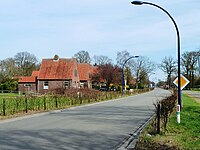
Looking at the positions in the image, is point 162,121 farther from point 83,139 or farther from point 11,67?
point 11,67

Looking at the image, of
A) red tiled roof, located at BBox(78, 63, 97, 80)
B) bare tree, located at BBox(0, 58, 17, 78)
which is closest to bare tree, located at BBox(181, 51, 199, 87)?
red tiled roof, located at BBox(78, 63, 97, 80)

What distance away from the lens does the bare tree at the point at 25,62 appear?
96.2 meters

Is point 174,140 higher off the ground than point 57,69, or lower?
lower

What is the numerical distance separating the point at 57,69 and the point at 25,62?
947 inches

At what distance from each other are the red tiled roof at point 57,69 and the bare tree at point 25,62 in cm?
1936

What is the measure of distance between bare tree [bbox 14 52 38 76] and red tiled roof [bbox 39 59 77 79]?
63.5 feet

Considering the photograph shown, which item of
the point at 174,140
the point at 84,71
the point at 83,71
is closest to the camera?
the point at 174,140

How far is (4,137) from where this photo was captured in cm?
1299

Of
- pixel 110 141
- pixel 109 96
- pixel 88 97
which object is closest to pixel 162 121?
pixel 110 141

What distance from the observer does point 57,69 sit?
254 feet

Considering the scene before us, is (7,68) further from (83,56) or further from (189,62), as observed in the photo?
A: (189,62)

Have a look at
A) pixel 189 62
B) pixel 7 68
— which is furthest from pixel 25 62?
pixel 189 62

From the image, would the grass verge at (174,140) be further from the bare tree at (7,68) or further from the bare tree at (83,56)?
the bare tree at (83,56)

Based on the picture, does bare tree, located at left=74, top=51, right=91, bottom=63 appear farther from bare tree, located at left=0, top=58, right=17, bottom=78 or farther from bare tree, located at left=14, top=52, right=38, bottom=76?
bare tree, located at left=0, top=58, right=17, bottom=78
